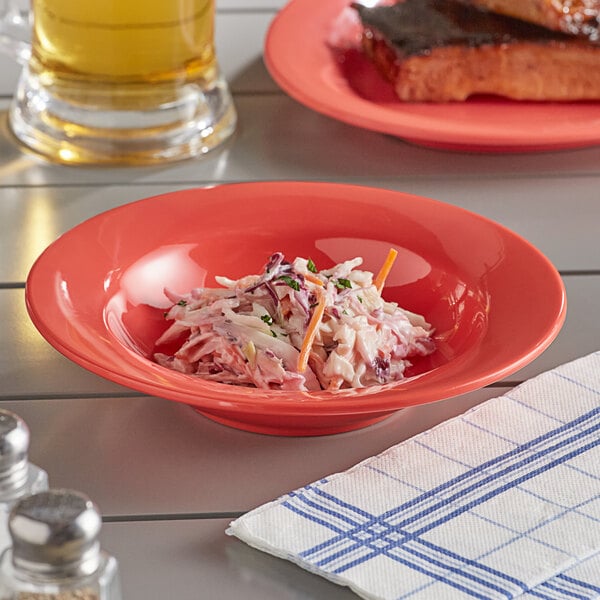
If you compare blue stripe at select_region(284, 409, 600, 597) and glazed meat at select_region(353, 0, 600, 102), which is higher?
glazed meat at select_region(353, 0, 600, 102)

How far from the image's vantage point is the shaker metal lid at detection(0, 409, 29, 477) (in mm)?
714

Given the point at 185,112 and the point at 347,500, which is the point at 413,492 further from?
the point at 185,112

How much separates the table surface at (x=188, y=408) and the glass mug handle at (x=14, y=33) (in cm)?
11

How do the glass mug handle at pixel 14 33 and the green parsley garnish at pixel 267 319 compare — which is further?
the glass mug handle at pixel 14 33

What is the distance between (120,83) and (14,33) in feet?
0.79

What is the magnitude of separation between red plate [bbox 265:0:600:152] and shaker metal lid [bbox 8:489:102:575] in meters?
0.89

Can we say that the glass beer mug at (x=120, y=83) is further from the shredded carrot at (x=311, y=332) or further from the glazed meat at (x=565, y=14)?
the shredded carrot at (x=311, y=332)

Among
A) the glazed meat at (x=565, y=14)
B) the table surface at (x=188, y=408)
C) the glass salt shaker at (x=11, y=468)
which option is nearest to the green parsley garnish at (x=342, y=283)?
the table surface at (x=188, y=408)

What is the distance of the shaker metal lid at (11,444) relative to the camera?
28.1 inches

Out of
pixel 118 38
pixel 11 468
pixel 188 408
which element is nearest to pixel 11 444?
pixel 11 468

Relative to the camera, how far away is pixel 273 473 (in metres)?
0.93

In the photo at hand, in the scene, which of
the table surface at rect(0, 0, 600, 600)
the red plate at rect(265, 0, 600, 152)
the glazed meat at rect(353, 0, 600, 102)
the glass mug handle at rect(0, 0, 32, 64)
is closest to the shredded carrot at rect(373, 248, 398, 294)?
the table surface at rect(0, 0, 600, 600)

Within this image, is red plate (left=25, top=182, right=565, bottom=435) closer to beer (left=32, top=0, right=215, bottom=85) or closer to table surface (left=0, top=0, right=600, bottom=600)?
table surface (left=0, top=0, right=600, bottom=600)

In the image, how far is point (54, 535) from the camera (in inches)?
25.1
